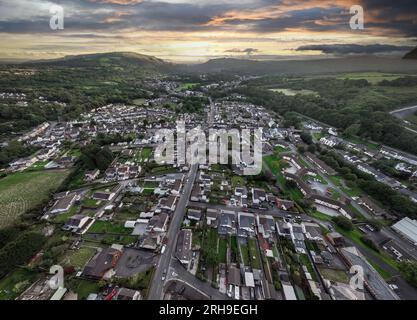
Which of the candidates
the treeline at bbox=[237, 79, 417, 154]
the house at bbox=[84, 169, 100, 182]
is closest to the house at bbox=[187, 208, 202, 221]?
the house at bbox=[84, 169, 100, 182]

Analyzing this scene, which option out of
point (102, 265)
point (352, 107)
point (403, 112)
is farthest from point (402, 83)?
point (102, 265)

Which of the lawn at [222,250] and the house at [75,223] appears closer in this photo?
the lawn at [222,250]

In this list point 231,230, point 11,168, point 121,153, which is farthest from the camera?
point 121,153

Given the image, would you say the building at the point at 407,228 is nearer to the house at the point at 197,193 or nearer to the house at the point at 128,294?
the house at the point at 197,193

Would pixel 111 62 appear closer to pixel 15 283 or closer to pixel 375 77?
pixel 375 77

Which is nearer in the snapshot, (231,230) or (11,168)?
(231,230)

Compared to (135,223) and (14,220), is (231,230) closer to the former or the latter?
(135,223)

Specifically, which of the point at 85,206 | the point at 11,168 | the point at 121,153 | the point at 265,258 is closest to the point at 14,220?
the point at 85,206

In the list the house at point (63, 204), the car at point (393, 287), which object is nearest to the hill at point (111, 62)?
the house at point (63, 204)
